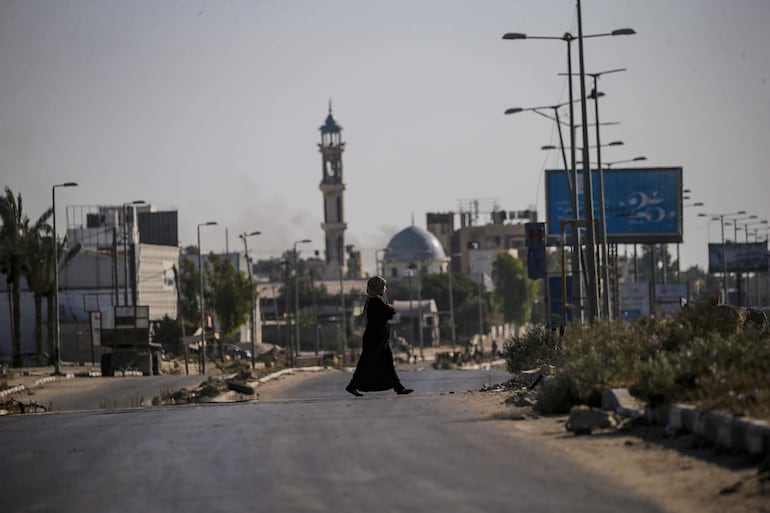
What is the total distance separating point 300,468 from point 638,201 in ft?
193

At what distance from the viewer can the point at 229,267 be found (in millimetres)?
93312

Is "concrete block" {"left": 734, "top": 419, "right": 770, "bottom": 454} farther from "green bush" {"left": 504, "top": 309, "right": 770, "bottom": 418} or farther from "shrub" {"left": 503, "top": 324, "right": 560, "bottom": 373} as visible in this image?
"shrub" {"left": 503, "top": 324, "right": 560, "bottom": 373}

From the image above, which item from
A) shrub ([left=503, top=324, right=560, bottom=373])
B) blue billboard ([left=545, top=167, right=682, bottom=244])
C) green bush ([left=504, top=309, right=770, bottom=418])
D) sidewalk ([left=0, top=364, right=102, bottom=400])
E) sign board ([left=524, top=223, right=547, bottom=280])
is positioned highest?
blue billboard ([left=545, top=167, right=682, bottom=244])

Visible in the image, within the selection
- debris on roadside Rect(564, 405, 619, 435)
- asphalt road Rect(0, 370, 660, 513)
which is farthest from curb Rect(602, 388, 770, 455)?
asphalt road Rect(0, 370, 660, 513)

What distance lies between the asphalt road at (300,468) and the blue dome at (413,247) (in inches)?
6241

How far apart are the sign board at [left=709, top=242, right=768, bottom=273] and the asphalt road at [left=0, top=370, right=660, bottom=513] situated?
281 feet

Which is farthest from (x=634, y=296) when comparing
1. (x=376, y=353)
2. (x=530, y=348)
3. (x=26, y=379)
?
(x=376, y=353)

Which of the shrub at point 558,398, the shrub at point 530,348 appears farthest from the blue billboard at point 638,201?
the shrub at point 558,398

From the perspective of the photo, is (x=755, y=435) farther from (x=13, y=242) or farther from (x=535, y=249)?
(x=13, y=242)

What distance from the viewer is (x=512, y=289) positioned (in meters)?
146

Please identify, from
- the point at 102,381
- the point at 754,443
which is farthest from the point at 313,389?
the point at 754,443

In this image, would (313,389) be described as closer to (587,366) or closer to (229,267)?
(587,366)

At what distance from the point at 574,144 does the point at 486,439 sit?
33.7m

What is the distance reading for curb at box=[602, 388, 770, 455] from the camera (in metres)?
10.2
